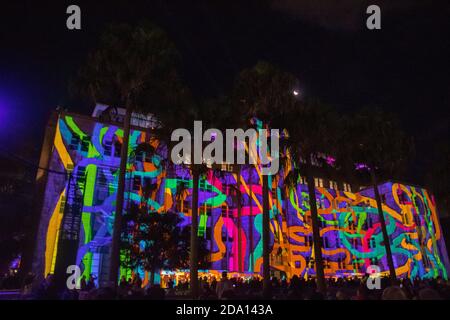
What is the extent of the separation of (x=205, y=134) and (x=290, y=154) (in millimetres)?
6051

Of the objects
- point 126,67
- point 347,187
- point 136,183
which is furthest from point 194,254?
point 347,187

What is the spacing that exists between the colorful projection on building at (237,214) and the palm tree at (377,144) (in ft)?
26.8

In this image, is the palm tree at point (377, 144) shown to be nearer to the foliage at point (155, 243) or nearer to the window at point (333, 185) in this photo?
the foliage at point (155, 243)

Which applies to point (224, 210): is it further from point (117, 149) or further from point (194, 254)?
point (194, 254)

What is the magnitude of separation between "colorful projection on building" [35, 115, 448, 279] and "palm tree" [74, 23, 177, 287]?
3.50 meters

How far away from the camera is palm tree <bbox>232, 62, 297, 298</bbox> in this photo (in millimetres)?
23750

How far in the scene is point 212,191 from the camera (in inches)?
1752

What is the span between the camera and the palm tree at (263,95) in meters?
23.8

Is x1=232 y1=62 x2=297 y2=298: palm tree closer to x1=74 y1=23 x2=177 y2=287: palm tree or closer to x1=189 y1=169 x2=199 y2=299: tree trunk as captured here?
x1=189 y1=169 x2=199 y2=299: tree trunk
